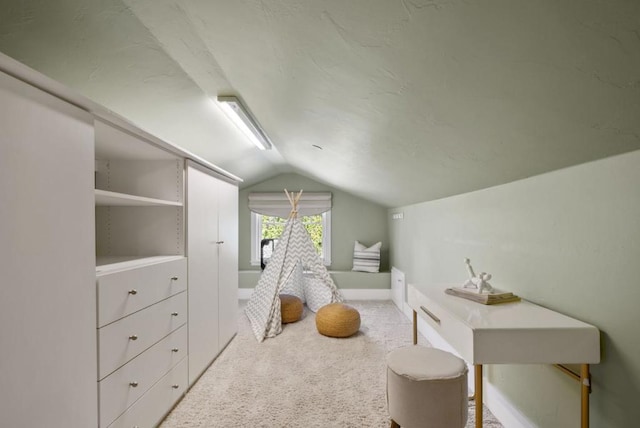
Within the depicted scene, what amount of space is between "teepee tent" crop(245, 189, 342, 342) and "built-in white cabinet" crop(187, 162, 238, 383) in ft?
1.16

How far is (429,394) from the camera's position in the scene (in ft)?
4.47

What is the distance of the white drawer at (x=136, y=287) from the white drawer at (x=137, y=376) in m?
0.27

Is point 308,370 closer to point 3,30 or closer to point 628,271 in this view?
point 628,271

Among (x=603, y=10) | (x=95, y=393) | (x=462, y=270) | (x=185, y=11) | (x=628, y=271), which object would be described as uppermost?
(x=185, y=11)

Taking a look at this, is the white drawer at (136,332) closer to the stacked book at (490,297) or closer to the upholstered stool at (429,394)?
the upholstered stool at (429,394)

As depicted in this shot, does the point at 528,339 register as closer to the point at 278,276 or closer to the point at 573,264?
the point at 573,264

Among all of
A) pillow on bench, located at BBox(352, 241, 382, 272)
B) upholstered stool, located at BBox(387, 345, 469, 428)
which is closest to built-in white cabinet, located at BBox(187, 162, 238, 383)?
upholstered stool, located at BBox(387, 345, 469, 428)

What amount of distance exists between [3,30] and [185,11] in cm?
70

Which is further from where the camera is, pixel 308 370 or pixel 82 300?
pixel 308 370

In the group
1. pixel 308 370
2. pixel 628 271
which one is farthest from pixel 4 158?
pixel 308 370

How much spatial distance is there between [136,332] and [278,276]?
2.00 metres

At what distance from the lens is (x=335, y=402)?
2100mm

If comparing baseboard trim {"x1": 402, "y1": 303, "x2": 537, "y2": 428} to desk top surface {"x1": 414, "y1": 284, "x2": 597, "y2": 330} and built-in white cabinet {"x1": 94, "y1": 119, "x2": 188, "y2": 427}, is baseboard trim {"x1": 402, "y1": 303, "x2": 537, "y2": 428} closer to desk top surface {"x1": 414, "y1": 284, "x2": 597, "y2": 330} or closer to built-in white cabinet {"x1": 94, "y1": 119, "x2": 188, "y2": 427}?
desk top surface {"x1": 414, "y1": 284, "x2": 597, "y2": 330}

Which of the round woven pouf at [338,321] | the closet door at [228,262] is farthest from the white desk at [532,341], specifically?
the closet door at [228,262]
